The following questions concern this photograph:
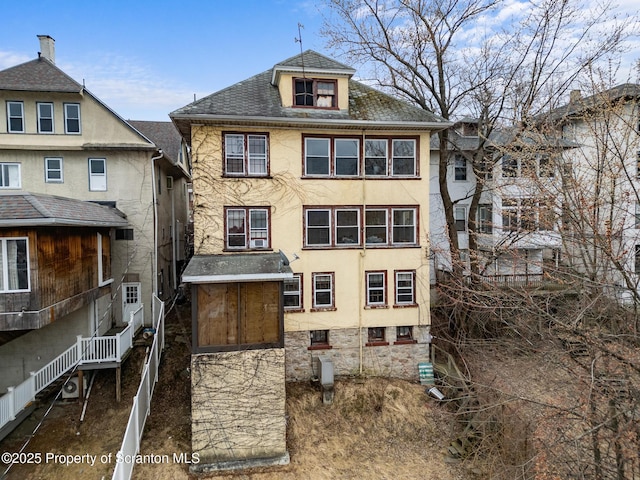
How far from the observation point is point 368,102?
14641 millimetres

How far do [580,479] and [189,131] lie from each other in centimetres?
1478

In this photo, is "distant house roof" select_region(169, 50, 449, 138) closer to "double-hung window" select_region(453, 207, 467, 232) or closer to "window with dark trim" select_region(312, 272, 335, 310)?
"window with dark trim" select_region(312, 272, 335, 310)

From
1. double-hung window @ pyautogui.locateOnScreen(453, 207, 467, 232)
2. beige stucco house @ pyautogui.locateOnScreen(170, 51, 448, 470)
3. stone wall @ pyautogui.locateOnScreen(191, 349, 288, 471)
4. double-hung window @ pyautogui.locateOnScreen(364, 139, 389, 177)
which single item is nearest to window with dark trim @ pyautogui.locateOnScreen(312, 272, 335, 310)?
beige stucco house @ pyautogui.locateOnScreen(170, 51, 448, 470)

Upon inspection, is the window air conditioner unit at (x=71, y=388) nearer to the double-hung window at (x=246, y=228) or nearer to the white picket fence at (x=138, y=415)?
the white picket fence at (x=138, y=415)

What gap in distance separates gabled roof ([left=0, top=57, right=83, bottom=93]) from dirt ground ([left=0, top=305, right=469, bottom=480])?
34.8 ft

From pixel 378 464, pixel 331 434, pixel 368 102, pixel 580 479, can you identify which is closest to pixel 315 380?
pixel 331 434

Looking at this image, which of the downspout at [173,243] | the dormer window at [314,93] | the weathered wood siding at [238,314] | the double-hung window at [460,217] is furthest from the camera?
the double-hung window at [460,217]

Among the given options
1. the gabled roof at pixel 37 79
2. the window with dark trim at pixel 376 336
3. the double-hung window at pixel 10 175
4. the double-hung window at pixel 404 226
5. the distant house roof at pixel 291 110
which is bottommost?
the window with dark trim at pixel 376 336

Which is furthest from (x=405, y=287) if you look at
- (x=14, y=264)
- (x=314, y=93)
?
(x=14, y=264)

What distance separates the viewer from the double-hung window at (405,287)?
1441 cm

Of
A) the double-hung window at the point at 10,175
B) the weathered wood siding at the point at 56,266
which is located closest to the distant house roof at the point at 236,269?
the weathered wood siding at the point at 56,266

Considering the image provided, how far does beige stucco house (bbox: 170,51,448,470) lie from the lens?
1315 cm

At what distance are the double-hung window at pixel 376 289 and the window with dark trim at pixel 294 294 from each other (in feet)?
8.71

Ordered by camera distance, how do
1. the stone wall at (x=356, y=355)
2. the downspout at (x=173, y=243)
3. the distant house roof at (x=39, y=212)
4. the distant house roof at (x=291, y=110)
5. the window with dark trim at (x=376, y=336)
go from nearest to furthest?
the distant house roof at (x=39, y=212), the distant house roof at (x=291, y=110), the stone wall at (x=356, y=355), the window with dark trim at (x=376, y=336), the downspout at (x=173, y=243)
